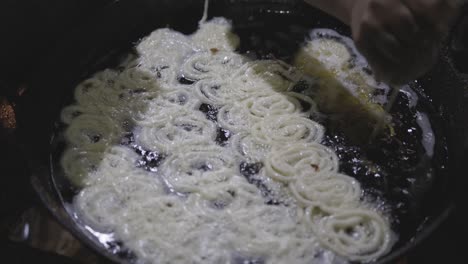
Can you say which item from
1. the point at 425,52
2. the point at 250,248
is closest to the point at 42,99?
the point at 250,248

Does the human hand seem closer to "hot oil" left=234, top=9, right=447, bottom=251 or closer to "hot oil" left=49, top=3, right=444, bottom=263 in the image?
"hot oil" left=234, top=9, right=447, bottom=251

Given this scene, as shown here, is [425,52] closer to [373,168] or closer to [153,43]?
[373,168]

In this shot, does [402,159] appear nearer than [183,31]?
Yes

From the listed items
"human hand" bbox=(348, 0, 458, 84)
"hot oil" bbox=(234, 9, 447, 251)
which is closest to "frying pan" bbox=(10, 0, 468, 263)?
"hot oil" bbox=(234, 9, 447, 251)

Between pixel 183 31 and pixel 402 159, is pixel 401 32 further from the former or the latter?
pixel 183 31

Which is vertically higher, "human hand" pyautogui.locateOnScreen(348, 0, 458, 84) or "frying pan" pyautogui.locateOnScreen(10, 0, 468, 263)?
"human hand" pyautogui.locateOnScreen(348, 0, 458, 84)

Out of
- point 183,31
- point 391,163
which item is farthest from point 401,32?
point 183,31
